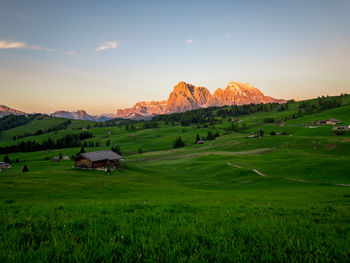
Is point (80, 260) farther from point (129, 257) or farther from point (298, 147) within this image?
point (298, 147)

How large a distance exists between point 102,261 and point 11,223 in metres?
4.88

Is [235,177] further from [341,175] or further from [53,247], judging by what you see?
[53,247]

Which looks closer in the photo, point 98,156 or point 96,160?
point 96,160

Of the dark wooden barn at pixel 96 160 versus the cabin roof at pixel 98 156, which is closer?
the cabin roof at pixel 98 156

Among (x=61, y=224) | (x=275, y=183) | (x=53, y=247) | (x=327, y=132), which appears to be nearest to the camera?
(x=53, y=247)

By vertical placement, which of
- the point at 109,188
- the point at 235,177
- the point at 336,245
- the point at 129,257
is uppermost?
the point at 129,257

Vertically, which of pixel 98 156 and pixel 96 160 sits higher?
pixel 98 156

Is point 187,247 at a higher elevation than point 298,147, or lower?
higher

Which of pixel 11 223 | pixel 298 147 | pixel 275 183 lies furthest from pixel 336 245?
pixel 298 147

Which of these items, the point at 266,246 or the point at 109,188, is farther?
the point at 109,188

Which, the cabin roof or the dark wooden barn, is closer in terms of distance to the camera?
the cabin roof

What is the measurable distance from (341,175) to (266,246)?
204ft

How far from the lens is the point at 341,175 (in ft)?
168

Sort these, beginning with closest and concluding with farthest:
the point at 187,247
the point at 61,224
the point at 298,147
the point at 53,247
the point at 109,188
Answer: the point at 53,247
the point at 187,247
the point at 61,224
the point at 109,188
the point at 298,147
